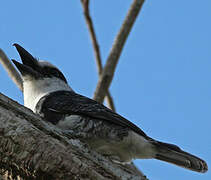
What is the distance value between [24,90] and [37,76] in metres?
0.23

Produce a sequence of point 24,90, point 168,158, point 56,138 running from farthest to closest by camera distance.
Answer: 1. point 24,90
2. point 168,158
3. point 56,138

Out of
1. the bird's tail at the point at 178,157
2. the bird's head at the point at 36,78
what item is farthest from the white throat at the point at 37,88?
the bird's tail at the point at 178,157

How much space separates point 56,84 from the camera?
16.4ft

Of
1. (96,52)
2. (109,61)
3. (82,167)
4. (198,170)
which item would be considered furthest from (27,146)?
(96,52)

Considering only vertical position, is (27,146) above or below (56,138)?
below

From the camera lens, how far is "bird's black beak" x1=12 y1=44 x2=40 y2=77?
477 cm

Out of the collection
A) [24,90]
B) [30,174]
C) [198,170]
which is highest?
[24,90]

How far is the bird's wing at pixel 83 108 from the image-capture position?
3883mm

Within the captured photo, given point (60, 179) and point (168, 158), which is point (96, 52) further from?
point (60, 179)

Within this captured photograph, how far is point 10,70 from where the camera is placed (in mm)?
5363

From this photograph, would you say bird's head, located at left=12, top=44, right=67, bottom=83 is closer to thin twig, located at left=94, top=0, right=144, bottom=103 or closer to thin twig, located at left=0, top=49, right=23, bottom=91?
thin twig, located at left=0, top=49, right=23, bottom=91

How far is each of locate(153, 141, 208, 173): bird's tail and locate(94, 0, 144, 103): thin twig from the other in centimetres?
138

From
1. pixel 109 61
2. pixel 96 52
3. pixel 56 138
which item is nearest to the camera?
pixel 56 138

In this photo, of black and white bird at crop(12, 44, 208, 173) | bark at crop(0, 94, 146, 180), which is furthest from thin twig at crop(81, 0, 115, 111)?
bark at crop(0, 94, 146, 180)
